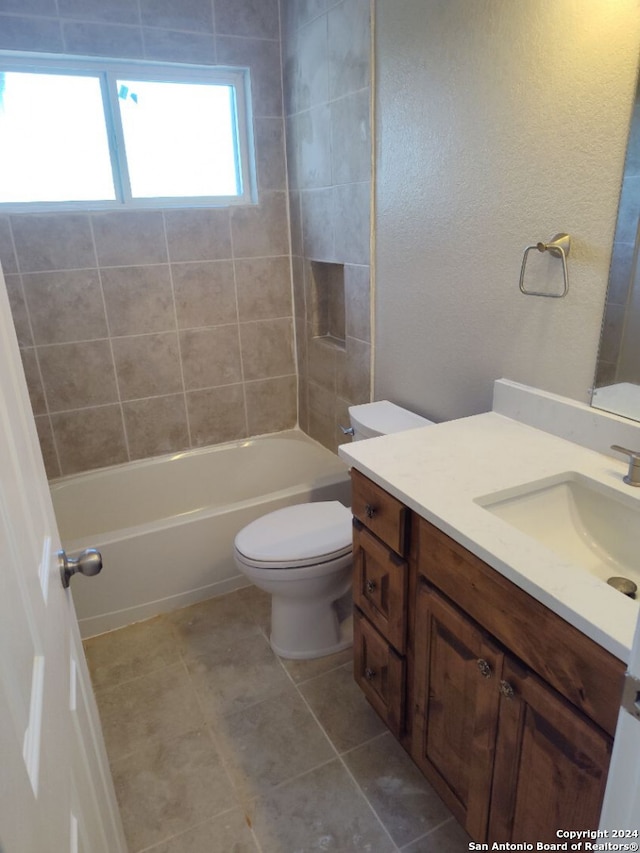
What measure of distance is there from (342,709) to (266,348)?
1.76 meters

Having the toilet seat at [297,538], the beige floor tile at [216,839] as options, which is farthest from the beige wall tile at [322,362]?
the beige floor tile at [216,839]

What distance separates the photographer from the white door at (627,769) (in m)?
0.54

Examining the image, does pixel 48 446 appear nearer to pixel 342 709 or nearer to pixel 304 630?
pixel 304 630

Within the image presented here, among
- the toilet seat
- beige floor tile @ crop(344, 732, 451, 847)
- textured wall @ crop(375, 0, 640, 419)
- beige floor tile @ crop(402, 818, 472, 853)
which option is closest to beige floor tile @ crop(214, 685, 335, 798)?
beige floor tile @ crop(344, 732, 451, 847)

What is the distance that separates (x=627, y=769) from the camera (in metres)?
0.56

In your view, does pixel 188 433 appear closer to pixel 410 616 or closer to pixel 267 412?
pixel 267 412

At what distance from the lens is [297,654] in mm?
1981

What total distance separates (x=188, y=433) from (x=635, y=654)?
255 cm

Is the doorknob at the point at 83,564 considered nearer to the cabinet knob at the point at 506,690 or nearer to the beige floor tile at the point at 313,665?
the cabinet knob at the point at 506,690

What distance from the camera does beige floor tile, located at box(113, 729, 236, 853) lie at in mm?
1473

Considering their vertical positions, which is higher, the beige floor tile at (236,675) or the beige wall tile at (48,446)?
the beige wall tile at (48,446)

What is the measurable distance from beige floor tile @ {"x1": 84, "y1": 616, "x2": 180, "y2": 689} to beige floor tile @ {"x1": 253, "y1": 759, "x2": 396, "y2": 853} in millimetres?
665

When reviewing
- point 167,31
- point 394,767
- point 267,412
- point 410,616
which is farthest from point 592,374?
point 167,31

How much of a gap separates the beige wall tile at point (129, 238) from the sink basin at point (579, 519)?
1977mm
